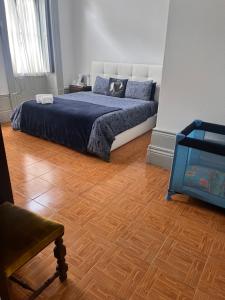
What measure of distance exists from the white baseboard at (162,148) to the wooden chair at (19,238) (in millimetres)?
1767

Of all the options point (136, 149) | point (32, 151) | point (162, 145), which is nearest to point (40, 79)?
point (32, 151)

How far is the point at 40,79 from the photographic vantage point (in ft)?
16.1

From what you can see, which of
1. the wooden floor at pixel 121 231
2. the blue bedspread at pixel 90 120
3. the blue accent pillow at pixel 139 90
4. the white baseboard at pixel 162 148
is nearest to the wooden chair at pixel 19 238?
the wooden floor at pixel 121 231

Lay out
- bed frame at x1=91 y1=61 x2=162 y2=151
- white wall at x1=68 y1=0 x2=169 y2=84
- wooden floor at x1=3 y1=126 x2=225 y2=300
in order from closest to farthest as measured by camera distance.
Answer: wooden floor at x1=3 y1=126 x2=225 y2=300, bed frame at x1=91 y1=61 x2=162 y2=151, white wall at x1=68 y1=0 x2=169 y2=84

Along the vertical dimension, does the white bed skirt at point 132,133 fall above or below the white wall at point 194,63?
below

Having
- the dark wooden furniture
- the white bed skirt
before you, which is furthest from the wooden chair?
the dark wooden furniture

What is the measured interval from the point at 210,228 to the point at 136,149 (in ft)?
5.59

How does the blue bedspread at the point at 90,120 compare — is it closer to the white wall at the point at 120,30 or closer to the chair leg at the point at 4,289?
the white wall at the point at 120,30

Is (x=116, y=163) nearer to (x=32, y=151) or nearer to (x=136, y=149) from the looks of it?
(x=136, y=149)

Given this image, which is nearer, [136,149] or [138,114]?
[136,149]

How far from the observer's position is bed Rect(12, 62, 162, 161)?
2.89m

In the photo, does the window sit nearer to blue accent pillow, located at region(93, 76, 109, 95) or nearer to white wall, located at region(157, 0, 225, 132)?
blue accent pillow, located at region(93, 76, 109, 95)

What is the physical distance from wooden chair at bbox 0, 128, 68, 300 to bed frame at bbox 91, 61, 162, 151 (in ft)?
6.75

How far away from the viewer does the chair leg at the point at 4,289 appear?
2.99 feet
